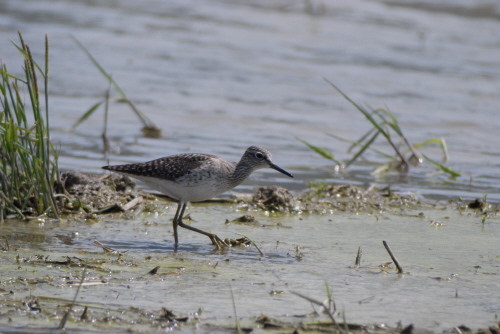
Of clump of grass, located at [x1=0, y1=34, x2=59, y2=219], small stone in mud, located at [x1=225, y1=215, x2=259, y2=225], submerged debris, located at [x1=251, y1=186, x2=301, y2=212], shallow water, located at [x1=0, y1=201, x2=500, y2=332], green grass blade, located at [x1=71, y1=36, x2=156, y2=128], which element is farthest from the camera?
green grass blade, located at [x1=71, y1=36, x2=156, y2=128]

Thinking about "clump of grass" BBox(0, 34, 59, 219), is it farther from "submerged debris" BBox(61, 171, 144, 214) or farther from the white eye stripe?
the white eye stripe

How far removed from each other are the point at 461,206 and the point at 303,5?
663 inches

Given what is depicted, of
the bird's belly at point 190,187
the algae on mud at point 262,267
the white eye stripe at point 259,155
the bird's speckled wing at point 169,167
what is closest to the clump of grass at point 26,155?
the algae on mud at point 262,267

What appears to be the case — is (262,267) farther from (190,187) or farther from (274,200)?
(274,200)

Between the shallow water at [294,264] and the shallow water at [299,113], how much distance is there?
0.08 feet

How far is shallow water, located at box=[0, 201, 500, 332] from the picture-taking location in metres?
5.04

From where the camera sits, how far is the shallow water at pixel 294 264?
5.04 meters

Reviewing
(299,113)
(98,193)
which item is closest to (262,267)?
(98,193)

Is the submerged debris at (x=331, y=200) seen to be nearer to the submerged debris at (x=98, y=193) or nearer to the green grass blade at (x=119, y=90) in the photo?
the submerged debris at (x=98, y=193)

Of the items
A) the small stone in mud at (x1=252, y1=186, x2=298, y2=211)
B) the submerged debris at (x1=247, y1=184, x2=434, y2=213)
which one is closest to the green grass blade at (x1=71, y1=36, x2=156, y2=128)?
the small stone in mud at (x1=252, y1=186, x2=298, y2=211)

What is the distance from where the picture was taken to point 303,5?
24.5 metres

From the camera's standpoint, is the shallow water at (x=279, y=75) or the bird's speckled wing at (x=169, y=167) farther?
the shallow water at (x=279, y=75)

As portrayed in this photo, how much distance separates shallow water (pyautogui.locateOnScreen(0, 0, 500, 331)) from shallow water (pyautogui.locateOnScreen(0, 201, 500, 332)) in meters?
0.02

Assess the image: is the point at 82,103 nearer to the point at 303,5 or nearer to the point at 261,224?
the point at 261,224
